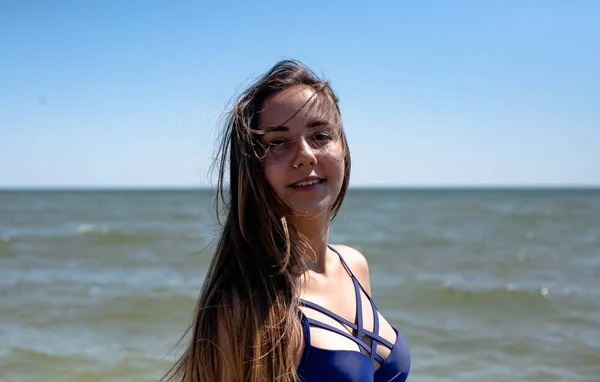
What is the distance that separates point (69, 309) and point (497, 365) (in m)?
5.54

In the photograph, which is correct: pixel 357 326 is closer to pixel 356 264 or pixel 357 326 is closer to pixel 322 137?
pixel 356 264

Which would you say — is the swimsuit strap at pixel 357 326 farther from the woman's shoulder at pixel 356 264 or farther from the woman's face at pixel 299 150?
the woman's face at pixel 299 150

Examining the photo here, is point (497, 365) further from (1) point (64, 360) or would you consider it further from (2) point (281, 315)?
(2) point (281, 315)

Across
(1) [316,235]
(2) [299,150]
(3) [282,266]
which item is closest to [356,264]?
(1) [316,235]

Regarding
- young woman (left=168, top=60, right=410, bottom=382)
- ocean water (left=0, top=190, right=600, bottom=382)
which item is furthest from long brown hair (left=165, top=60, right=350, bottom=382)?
ocean water (left=0, top=190, right=600, bottom=382)

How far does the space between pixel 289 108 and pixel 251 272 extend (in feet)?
1.76

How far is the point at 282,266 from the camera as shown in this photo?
6.37 ft

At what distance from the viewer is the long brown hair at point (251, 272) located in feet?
5.90

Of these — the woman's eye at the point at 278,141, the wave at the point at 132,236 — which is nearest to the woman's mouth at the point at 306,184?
the woman's eye at the point at 278,141

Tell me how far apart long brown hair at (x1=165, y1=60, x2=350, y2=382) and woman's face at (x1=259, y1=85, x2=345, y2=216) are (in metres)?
0.03

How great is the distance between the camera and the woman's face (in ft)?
6.39

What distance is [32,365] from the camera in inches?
233

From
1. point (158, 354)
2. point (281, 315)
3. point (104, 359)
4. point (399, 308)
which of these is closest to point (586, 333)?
point (399, 308)

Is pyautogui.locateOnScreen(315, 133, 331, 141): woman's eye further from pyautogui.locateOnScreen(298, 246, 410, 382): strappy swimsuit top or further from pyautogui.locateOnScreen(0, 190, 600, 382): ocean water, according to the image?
pyautogui.locateOnScreen(0, 190, 600, 382): ocean water
